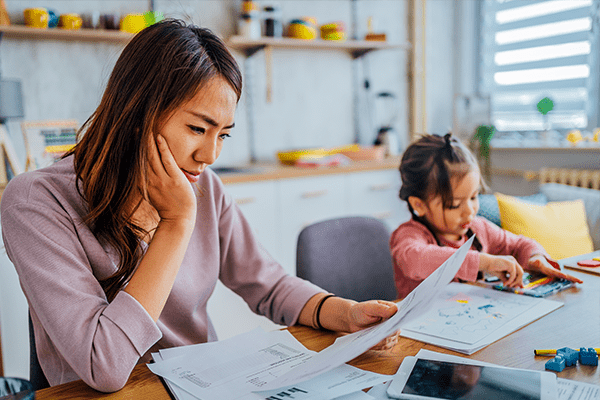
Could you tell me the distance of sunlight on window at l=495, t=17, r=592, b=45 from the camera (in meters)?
3.04

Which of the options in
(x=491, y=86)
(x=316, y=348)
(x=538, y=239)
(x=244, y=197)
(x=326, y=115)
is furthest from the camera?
(x=491, y=86)

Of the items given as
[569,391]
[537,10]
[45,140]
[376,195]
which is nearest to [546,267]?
[569,391]

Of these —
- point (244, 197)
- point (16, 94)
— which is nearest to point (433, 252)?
point (244, 197)

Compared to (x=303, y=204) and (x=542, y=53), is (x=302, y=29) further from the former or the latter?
(x=542, y=53)

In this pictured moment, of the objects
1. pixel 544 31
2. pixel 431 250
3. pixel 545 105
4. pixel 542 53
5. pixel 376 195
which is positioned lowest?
pixel 376 195

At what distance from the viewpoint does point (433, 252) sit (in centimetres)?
125

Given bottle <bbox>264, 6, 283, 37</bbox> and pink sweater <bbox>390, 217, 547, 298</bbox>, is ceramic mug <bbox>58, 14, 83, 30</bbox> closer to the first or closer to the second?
bottle <bbox>264, 6, 283, 37</bbox>

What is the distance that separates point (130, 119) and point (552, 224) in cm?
179

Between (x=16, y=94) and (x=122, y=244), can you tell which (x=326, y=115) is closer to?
(x=16, y=94)

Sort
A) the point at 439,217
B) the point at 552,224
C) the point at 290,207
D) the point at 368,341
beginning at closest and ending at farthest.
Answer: the point at 368,341
the point at 439,217
the point at 552,224
the point at 290,207

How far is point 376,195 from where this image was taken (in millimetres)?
2967

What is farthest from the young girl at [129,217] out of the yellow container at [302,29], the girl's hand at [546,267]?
the yellow container at [302,29]

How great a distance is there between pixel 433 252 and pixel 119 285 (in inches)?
29.6

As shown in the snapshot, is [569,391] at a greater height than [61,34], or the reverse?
[61,34]
